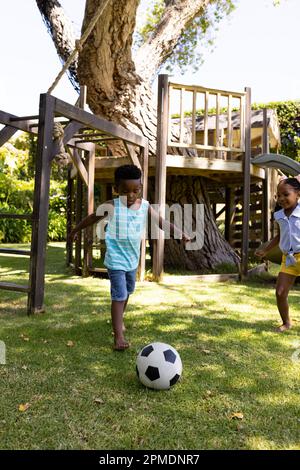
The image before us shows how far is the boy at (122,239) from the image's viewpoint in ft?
11.7

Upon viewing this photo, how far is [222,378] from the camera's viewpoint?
2.98 meters

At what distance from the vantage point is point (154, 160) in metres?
7.56

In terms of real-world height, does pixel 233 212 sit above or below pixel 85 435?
above

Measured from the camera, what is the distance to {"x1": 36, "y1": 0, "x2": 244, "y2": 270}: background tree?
24.8 feet

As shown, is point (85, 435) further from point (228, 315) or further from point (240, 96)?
point (240, 96)

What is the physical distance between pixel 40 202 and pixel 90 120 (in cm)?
134

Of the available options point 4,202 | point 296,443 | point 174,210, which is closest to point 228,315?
point 296,443

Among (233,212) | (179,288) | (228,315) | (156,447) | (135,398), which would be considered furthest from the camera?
(233,212)

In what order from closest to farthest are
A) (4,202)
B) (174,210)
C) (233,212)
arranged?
1. (174,210)
2. (233,212)
3. (4,202)

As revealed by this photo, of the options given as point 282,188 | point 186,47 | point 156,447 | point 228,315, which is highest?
point 186,47

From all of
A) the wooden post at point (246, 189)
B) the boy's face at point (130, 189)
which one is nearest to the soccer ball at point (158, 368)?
the boy's face at point (130, 189)

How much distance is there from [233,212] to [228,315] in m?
6.34

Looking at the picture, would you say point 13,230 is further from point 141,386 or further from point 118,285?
point 141,386

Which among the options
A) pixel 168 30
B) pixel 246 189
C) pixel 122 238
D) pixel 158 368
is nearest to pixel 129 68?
pixel 168 30
